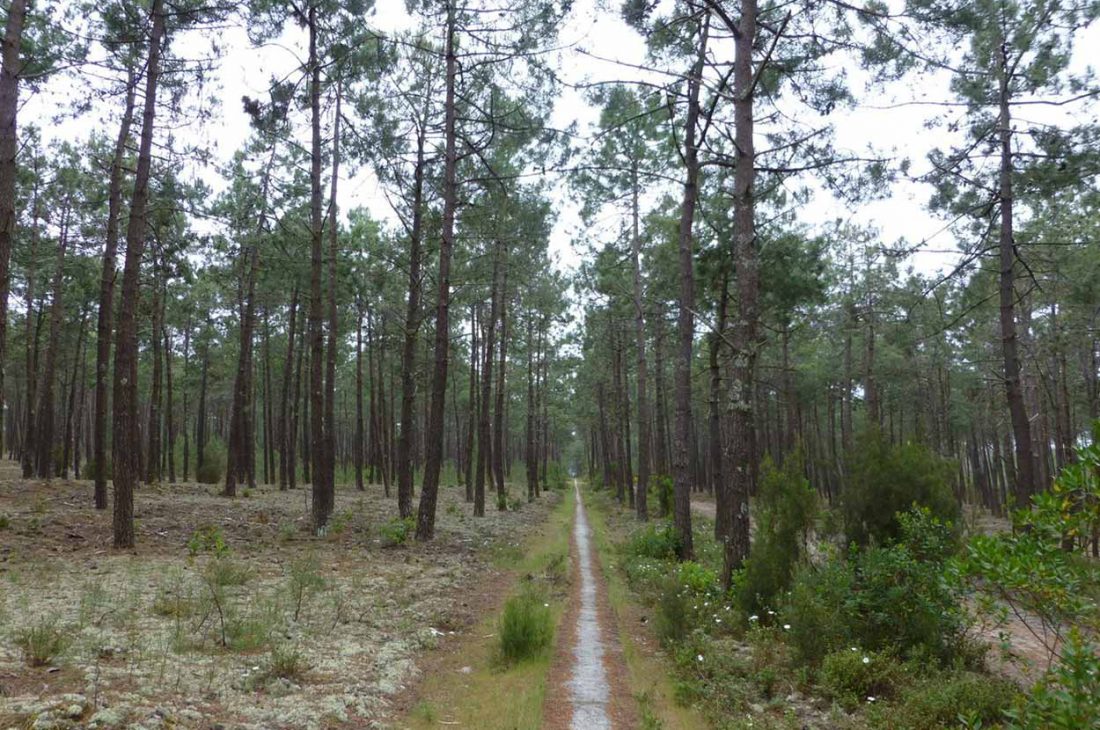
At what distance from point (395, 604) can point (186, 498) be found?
1313 centimetres

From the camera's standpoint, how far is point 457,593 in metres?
9.68

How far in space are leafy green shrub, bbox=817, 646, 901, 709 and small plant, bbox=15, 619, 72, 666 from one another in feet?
20.7

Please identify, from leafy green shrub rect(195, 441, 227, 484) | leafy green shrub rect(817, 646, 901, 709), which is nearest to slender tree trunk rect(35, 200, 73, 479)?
leafy green shrub rect(195, 441, 227, 484)

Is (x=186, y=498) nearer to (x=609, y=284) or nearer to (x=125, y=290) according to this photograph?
(x=125, y=290)

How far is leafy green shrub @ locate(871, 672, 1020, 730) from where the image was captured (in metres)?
4.58

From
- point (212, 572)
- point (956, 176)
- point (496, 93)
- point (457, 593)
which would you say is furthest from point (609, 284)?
point (212, 572)

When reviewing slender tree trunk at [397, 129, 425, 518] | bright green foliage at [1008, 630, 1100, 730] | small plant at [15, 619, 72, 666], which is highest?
slender tree trunk at [397, 129, 425, 518]

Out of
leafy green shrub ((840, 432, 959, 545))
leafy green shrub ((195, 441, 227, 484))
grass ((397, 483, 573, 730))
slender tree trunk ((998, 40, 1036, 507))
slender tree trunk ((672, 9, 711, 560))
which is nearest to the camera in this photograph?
grass ((397, 483, 573, 730))

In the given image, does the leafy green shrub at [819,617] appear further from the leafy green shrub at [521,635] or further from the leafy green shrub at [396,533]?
the leafy green shrub at [396,533]

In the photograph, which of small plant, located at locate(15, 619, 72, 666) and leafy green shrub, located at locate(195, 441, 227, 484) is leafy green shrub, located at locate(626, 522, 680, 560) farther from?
leafy green shrub, located at locate(195, 441, 227, 484)

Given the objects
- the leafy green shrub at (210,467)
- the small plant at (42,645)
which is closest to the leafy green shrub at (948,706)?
the small plant at (42,645)

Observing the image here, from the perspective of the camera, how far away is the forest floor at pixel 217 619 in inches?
181

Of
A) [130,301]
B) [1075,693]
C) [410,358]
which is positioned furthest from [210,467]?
[1075,693]

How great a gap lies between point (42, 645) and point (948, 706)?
6.88m
